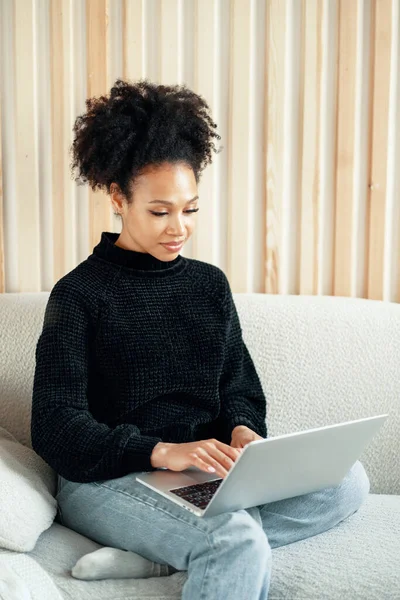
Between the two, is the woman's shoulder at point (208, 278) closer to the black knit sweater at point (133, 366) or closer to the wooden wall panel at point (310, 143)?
the black knit sweater at point (133, 366)

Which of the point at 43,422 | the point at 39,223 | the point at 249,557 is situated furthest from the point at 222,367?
the point at 39,223

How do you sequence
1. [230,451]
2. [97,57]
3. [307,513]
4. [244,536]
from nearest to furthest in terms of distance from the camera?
[244,536], [230,451], [307,513], [97,57]

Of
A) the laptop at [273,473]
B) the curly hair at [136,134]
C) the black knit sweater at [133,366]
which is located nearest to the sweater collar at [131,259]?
the black knit sweater at [133,366]

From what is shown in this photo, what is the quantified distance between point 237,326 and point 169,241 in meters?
0.27

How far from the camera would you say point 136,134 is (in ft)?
5.24

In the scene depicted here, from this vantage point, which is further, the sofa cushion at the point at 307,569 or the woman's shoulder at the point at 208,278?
the woman's shoulder at the point at 208,278

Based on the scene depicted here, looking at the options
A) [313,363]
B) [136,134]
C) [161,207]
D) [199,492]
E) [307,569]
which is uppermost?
[136,134]

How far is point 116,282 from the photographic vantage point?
162 centimetres

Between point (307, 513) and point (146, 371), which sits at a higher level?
point (146, 371)

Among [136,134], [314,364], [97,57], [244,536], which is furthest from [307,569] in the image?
[97,57]

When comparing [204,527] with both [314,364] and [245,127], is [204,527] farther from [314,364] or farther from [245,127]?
[245,127]

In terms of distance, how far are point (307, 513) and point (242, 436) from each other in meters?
0.19

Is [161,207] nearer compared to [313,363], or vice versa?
[161,207]

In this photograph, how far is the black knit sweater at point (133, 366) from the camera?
1.46m
